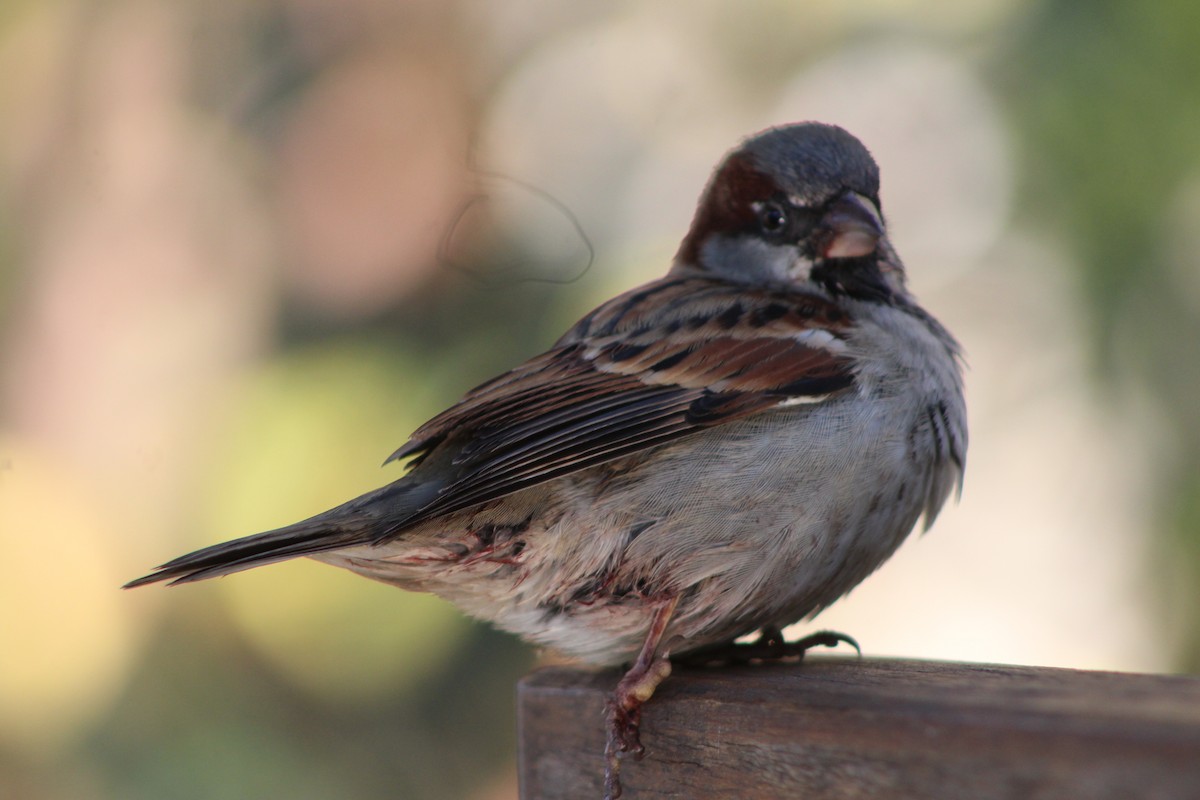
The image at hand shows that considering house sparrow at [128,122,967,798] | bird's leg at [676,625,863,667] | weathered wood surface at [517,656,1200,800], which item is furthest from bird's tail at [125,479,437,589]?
bird's leg at [676,625,863,667]

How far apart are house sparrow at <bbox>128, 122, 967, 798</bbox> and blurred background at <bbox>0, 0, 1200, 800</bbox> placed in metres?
0.97

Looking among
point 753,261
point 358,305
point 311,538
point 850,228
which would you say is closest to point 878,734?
point 311,538

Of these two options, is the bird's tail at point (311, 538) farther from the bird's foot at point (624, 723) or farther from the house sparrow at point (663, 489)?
the bird's foot at point (624, 723)

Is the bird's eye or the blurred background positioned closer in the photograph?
the bird's eye

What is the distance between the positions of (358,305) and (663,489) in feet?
5.05

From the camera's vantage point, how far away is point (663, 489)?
1.51 m

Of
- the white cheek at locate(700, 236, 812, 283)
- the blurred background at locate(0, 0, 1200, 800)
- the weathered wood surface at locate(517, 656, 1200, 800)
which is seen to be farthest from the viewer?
the blurred background at locate(0, 0, 1200, 800)

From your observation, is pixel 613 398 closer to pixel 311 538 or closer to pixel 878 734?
pixel 311 538

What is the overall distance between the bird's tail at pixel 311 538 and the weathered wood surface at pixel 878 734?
0.29 m

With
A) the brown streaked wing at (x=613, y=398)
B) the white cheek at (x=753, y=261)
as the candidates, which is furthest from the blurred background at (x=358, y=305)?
the brown streaked wing at (x=613, y=398)

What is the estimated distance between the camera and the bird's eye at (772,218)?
1918 millimetres

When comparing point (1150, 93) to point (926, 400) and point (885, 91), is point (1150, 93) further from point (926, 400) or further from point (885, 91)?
point (926, 400)

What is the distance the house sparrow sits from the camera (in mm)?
1495

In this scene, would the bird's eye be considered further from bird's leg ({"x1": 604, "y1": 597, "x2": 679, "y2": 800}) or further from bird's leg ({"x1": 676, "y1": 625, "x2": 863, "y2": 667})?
bird's leg ({"x1": 604, "y1": 597, "x2": 679, "y2": 800})
